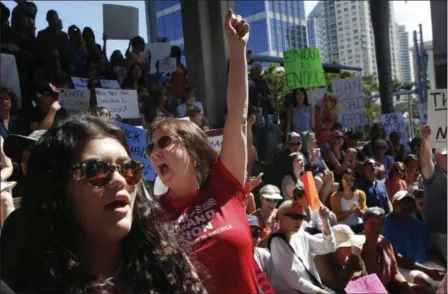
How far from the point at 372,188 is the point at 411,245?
1.27m

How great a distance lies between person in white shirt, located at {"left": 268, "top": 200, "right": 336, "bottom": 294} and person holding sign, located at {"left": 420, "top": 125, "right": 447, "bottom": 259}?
1087 mm

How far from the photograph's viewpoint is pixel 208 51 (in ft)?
27.6

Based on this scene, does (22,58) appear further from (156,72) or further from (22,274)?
(22,274)

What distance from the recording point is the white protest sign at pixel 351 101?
9430 mm

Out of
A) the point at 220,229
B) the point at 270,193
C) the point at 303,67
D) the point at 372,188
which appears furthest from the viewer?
the point at 303,67

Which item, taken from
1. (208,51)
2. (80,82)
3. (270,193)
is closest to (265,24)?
(208,51)

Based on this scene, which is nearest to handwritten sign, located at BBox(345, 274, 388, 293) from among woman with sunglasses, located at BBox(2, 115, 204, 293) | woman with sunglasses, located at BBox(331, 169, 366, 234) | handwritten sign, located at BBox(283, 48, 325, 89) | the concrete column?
woman with sunglasses, located at BBox(331, 169, 366, 234)

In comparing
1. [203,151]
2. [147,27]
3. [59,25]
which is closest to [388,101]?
[147,27]

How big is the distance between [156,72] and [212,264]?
6595mm

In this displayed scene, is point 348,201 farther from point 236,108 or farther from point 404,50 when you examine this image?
point 404,50

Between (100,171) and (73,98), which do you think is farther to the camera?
(73,98)

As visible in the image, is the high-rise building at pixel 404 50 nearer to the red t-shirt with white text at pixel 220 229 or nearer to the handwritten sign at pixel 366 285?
the handwritten sign at pixel 366 285

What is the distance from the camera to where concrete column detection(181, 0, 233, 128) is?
820 centimetres

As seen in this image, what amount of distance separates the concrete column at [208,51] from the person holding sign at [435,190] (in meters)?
3.74
